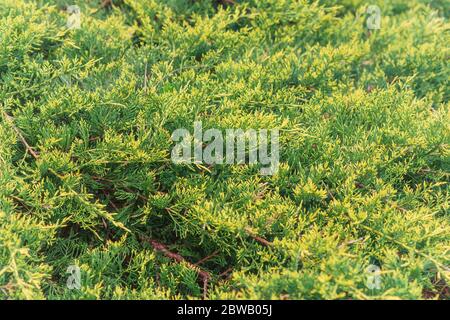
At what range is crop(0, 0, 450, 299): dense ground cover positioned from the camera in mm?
3080

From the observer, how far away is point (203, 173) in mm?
3545

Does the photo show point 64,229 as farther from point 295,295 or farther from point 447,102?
point 447,102

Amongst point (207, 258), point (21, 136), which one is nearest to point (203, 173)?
point (207, 258)

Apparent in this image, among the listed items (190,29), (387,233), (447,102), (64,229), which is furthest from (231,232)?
(447,102)

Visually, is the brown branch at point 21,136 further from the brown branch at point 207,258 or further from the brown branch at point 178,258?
the brown branch at point 207,258

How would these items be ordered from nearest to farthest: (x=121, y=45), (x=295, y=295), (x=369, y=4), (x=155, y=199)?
(x=295, y=295), (x=155, y=199), (x=121, y=45), (x=369, y=4)

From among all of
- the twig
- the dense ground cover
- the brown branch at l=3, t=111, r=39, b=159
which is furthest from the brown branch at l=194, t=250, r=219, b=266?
the brown branch at l=3, t=111, r=39, b=159

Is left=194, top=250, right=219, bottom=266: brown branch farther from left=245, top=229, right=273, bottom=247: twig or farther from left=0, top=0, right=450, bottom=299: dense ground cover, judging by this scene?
left=245, top=229, right=273, bottom=247: twig

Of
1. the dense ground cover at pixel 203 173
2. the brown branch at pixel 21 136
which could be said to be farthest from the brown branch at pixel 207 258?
the brown branch at pixel 21 136

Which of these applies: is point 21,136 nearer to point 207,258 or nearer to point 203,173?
point 203,173

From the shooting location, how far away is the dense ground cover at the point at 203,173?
10.1 feet
